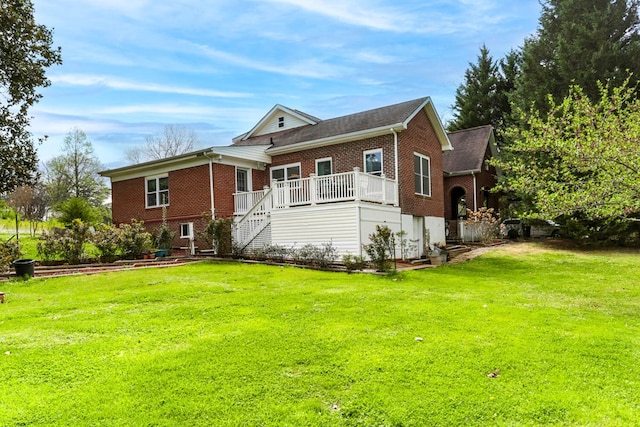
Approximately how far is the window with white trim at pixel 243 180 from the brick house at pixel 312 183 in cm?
4

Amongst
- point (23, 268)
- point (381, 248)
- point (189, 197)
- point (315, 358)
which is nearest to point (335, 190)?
point (381, 248)

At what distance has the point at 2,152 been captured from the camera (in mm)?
12945

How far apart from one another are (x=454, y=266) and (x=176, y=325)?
1044 centimetres

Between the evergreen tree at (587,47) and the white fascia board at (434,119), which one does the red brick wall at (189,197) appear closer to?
the white fascia board at (434,119)

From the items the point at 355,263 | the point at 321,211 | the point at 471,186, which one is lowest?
the point at 355,263

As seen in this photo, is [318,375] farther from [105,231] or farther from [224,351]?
[105,231]

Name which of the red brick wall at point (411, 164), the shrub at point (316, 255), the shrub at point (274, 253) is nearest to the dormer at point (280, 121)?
the red brick wall at point (411, 164)

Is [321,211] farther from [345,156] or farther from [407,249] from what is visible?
[345,156]

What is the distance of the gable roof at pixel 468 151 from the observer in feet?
78.7

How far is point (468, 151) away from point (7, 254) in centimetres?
2328

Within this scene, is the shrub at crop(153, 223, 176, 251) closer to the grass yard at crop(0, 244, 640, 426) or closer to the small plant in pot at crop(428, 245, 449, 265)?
the grass yard at crop(0, 244, 640, 426)

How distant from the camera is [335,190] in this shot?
512 inches

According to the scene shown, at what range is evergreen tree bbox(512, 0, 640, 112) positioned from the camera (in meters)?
20.9

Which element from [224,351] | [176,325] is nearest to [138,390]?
[224,351]
